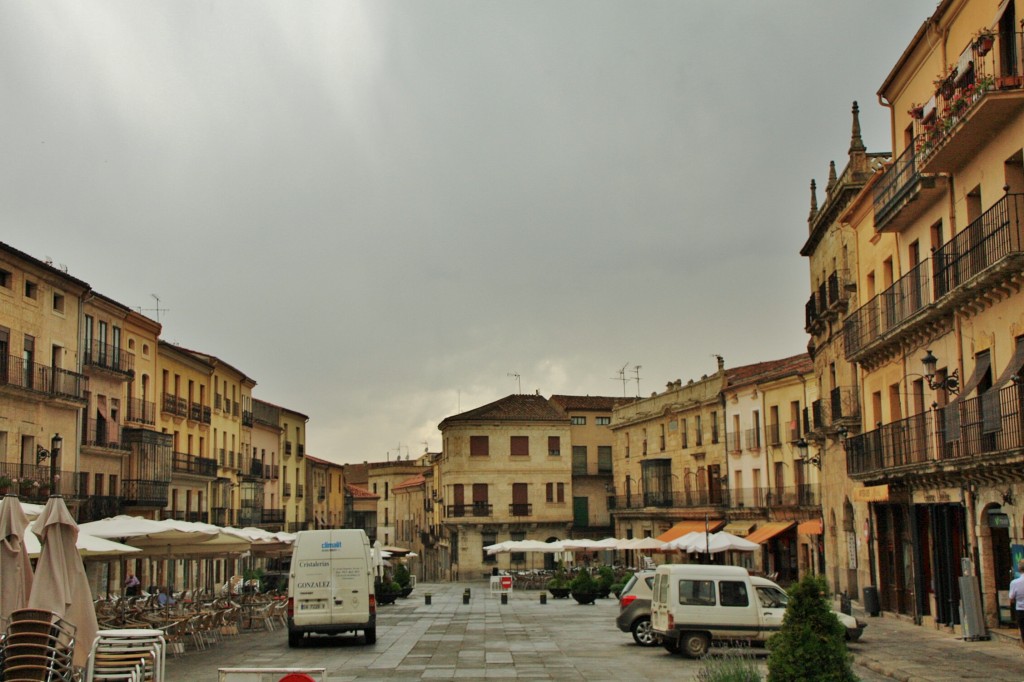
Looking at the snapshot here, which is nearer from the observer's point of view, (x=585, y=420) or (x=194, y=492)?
(x=194, y=492)

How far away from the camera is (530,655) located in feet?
79.0

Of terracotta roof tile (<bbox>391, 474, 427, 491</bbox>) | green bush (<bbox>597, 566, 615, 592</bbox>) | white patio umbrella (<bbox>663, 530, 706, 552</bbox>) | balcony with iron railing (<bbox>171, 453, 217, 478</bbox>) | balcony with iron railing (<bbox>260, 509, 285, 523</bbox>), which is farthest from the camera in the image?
terracotta roof tile (<bbox>391, 474, 427, 491</bbox>)

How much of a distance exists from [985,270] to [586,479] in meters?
62.8

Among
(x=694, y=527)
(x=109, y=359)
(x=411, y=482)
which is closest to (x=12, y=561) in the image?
(x=109, y=359)

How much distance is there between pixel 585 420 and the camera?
85375 mm

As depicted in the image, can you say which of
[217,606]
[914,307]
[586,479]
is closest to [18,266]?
[217,606]

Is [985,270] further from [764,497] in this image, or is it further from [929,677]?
[764,497]

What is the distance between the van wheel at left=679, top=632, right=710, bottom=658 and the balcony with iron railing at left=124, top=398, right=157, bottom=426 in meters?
33.5

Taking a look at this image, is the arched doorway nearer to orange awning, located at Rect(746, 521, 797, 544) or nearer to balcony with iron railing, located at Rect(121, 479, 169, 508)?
orange awning, located at Rect(746, 521, 797, 544)

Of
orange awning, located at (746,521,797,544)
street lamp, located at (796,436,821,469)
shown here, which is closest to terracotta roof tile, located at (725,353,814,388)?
street lamp, located at (796,436,821,469)

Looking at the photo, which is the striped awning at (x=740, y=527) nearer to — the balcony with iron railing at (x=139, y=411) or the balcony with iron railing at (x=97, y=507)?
the balcony with iron railing at (x=139, y=411)

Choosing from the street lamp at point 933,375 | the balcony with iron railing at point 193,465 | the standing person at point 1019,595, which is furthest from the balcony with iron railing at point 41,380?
the standing person at point 1019,595

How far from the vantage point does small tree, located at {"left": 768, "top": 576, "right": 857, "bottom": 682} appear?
1253 centimetres

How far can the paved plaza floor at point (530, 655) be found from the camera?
66.5ft
